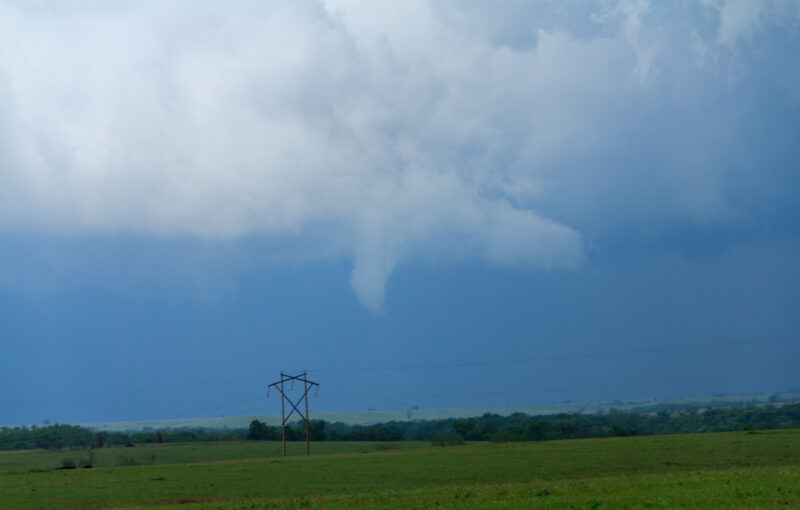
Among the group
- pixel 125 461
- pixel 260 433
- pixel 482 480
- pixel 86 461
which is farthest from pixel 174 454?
pixel 482 480

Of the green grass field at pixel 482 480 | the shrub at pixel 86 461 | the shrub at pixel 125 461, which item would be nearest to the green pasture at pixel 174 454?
the shrub at pixel 125 461

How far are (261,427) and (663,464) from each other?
108689 mm

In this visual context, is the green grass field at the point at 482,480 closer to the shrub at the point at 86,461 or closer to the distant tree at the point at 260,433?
the shrub at the point at 86,461

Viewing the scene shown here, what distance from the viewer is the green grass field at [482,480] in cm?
3894

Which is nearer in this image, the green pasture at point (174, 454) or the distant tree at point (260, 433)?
the green pasture at point (174, 454)

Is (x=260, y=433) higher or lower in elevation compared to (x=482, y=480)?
higher

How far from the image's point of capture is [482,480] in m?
60.5

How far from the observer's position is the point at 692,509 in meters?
33.5

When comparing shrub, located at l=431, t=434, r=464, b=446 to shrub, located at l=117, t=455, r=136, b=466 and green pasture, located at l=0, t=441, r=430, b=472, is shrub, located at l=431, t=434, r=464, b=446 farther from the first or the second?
shrub, located at l=117, t=455, r=136, b=466

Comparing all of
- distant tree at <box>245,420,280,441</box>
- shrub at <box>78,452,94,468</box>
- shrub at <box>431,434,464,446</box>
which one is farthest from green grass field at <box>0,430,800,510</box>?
distant tree at <box>245,420,280,441</box>

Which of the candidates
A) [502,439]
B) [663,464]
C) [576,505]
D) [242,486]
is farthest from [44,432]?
[576,505]

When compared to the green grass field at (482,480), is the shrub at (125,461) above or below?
above

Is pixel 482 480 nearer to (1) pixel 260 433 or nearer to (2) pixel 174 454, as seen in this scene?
(2) pixel 174 454

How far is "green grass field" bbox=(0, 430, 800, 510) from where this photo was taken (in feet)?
128
